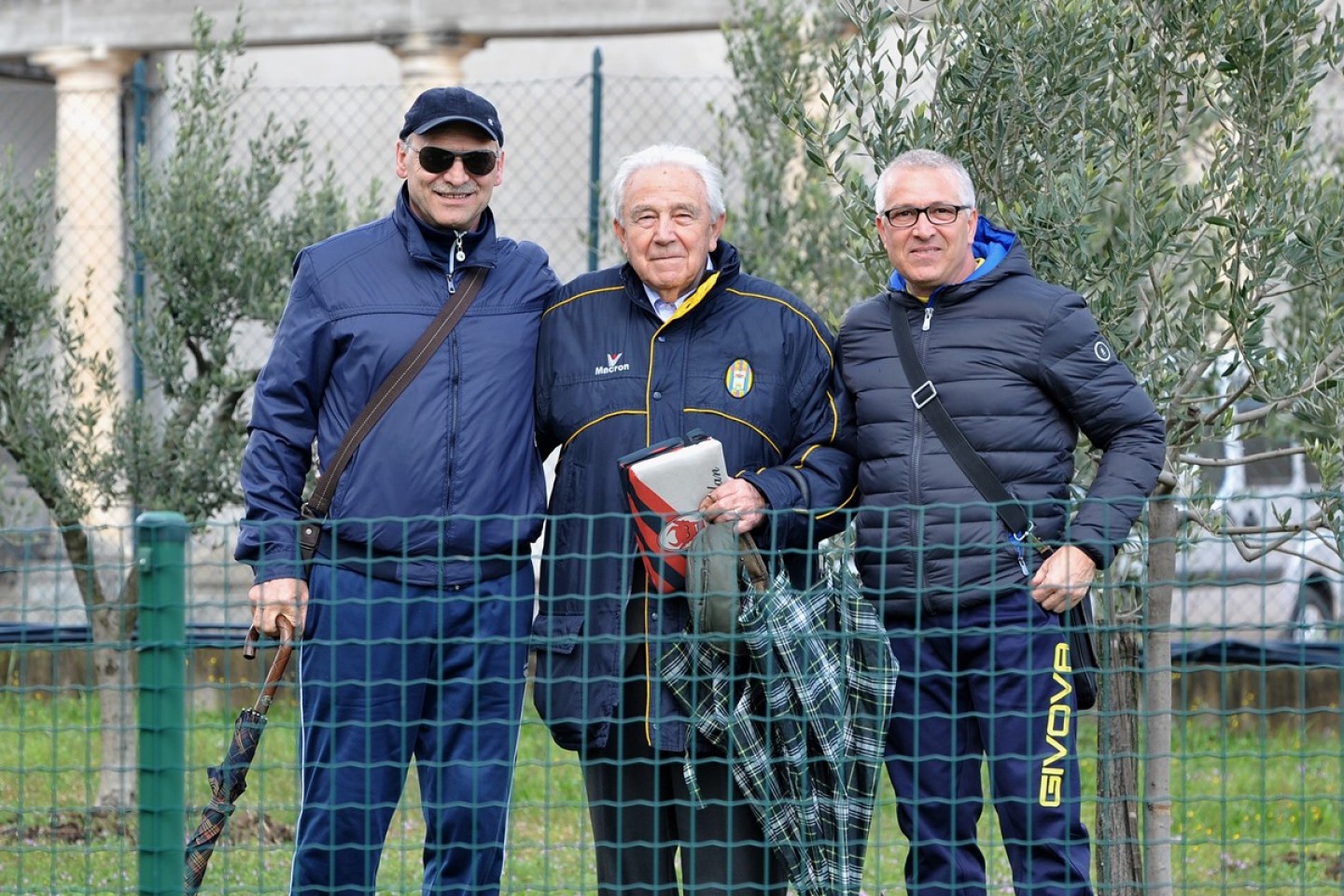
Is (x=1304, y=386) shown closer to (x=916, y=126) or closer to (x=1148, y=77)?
(x=1148, y=77)

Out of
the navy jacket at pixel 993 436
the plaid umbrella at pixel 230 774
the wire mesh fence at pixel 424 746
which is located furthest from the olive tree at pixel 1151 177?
the plaid umbrella at pixel 230 774

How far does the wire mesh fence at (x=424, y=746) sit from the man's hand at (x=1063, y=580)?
95 millimetres

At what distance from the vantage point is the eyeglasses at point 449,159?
4344mm

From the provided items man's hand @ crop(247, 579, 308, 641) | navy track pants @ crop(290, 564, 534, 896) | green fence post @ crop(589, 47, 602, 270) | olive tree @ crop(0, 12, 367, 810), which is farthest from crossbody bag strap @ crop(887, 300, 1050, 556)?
green fence post @ crop(589, 47, 602, 270)

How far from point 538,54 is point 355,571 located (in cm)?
1179

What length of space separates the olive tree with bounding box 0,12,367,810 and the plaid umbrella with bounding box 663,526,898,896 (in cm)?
366

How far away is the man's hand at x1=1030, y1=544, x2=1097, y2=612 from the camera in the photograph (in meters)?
4.11

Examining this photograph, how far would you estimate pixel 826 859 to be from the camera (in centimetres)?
422

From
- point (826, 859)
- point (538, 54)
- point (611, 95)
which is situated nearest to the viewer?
point (826, 859)

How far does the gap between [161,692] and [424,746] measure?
712 mm

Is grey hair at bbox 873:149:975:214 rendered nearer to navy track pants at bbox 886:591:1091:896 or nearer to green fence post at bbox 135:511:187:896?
navy track pants at bbox 886:591:1091:896

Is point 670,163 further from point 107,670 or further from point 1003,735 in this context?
point 107,670

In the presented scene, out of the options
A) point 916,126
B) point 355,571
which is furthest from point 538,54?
point 355,571

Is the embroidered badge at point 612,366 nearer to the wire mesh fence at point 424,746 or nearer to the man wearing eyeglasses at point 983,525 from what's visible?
the wire mesh fence at point 424,746
